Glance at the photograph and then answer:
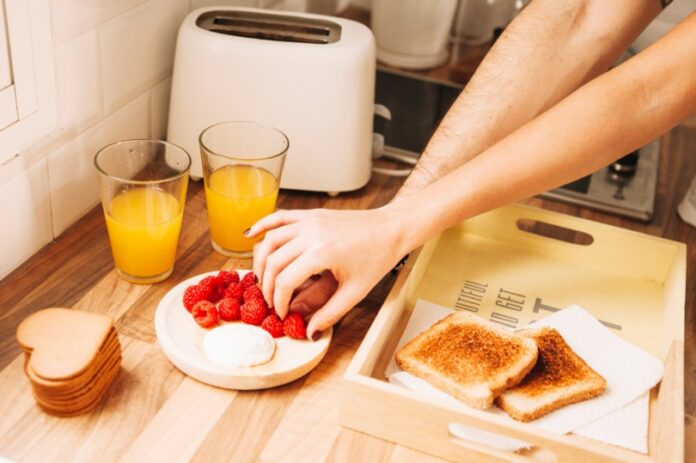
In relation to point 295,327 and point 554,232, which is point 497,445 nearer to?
point 295,327

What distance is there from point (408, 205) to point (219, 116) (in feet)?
1.35

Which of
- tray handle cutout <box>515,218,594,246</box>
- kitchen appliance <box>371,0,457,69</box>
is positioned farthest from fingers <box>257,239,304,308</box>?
kitchen appliance <box>371,0,457,69</box>

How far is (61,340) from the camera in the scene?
2.84 feet

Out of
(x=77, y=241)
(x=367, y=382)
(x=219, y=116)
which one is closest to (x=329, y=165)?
(x=219, y=116)

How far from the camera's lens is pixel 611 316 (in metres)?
1.13

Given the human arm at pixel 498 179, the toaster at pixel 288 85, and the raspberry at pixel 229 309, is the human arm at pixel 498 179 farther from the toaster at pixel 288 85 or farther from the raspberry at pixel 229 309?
the toaster at pixel 288 85

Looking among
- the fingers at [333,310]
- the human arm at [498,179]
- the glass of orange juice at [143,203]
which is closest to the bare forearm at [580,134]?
the human arm at [498,179]

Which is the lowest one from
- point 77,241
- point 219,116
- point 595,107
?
point 77,241

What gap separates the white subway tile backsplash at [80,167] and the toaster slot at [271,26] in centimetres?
18

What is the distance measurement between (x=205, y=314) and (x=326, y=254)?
0.57 feet

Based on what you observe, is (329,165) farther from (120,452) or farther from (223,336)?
(120,452)

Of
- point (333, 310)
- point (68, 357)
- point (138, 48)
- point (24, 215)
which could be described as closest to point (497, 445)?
point (333, 310)

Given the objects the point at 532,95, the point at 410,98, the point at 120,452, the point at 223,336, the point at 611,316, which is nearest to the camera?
the point at 120,452

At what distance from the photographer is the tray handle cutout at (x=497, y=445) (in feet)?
2.80
